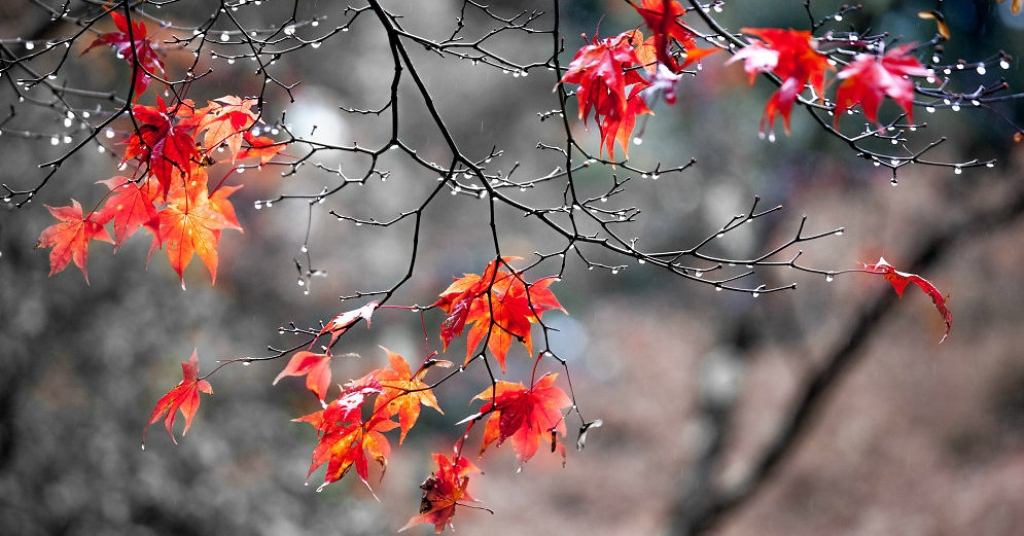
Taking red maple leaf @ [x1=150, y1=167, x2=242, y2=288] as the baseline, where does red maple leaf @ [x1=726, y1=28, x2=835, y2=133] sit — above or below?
above

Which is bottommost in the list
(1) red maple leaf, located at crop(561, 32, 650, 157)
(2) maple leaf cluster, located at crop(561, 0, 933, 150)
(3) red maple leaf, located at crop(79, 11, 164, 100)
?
(3) red maple leaf, located at crop(79, 11, 164, 100)

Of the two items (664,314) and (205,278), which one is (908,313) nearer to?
(664,314)

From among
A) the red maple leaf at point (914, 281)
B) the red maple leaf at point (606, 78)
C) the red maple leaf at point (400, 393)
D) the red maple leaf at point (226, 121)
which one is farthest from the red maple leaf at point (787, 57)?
the red maple leaf at point (226, 121)

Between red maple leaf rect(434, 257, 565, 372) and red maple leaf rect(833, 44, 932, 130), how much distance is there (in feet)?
2.00

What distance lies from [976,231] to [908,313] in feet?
21.8

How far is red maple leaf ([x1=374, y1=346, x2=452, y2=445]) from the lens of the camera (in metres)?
1.46

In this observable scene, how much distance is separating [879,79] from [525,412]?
0.86 metres

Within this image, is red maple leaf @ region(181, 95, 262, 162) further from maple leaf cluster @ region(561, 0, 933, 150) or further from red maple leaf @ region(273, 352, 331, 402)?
maple leaf cluster @ region(561, 0, 933, 150)

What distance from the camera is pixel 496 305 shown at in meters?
1.47

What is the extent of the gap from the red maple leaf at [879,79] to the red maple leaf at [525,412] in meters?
0.74

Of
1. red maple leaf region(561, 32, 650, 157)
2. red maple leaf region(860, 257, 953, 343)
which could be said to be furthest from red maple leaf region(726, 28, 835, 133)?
red maple leaf region(860, 257, 953, 343)

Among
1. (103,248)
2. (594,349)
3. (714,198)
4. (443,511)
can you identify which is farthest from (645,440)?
(443,511)

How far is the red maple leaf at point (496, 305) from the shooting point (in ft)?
4.52

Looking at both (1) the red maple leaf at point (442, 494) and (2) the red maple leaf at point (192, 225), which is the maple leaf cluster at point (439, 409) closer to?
(1) the red maple leaf at point (442, 494)
